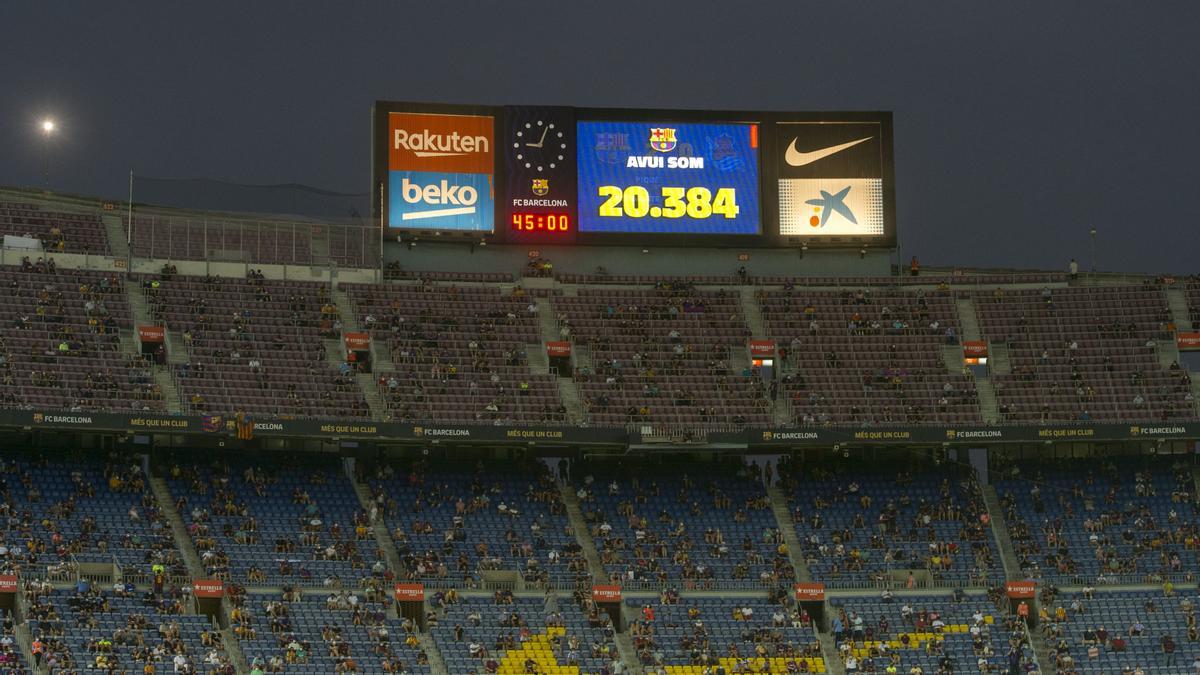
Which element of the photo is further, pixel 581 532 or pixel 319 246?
pixel 319 246

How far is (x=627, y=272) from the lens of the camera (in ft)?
269

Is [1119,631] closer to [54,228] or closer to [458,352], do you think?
[458,352]

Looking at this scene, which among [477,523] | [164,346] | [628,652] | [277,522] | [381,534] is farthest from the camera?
[164,346]

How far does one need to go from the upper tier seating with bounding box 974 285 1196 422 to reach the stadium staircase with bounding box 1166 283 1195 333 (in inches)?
14.7

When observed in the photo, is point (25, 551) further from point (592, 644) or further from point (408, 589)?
point (592, 644)

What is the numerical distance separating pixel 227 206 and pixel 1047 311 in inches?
1432

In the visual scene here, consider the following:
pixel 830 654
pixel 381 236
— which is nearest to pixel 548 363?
pixel 381 236

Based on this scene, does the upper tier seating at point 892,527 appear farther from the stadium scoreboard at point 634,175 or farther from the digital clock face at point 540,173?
the digital clock face at point 540,173

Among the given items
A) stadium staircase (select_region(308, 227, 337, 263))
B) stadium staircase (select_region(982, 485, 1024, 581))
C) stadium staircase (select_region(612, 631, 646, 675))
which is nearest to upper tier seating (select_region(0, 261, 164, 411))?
stadium staircase (select_region(308, 227, 337, 263))

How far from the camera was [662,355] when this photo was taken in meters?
76.8

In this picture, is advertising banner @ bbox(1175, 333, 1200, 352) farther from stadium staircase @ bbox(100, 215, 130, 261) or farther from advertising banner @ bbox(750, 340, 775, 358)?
stadium staircase @ bbox(100, 215, 130, 261)

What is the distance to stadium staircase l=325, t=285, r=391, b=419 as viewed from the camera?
71625 mm

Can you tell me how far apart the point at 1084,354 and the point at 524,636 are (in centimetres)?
2908

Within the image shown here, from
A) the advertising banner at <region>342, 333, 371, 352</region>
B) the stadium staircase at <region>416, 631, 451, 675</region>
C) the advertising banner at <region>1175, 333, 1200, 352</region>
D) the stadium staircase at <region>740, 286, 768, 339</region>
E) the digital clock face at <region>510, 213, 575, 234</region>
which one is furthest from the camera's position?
the digital clock face at <region>510, 213, 575, 234</region>
